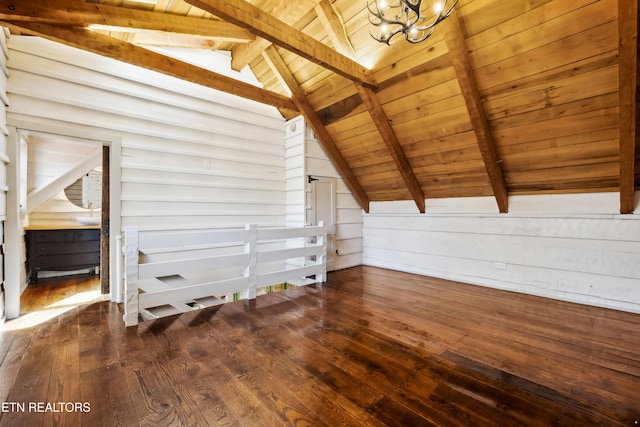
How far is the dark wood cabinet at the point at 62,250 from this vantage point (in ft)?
13.7

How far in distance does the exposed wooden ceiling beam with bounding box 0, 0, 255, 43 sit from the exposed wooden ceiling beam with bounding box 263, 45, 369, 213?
0.75 metres

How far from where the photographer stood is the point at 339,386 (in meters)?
1.80

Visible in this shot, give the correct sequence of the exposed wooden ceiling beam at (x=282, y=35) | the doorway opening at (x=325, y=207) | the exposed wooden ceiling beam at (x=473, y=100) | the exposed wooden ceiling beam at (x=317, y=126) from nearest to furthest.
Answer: the exposed wooden ceiling beam at (x=282, y=35) → the exposed wooden ceiling beam at (x=473, y=100) → the exposed wooden ceiling beam at (x=317, y=126) → the doorway opening at (x=325, y=207)

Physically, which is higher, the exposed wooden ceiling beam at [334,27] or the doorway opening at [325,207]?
the exposed wooden ceiling beam at [334,27]

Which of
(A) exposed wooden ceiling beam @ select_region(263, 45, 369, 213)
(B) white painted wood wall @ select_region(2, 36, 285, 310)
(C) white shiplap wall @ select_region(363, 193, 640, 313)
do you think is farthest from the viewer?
(A) exposed wooden ceiling beam @ select_region(263, 45, 369, 213)

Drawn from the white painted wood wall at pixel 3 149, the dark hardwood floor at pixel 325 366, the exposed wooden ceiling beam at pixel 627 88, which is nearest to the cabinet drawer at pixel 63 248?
the dark hardwood floor at pixel 325 366

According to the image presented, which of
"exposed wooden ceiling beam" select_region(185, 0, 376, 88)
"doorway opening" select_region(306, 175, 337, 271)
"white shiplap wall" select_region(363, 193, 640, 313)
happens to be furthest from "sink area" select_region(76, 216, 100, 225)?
"white shiplap wall" select_region(363, 193, 640, 313)

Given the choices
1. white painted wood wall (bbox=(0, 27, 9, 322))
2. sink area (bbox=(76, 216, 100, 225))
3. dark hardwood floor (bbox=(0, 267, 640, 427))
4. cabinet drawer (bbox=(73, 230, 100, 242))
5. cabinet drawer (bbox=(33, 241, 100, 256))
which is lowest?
dark hardwood floor (bbox=(0, 267, 640, 427))

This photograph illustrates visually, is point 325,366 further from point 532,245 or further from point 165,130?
point 165,130

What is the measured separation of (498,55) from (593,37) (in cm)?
68

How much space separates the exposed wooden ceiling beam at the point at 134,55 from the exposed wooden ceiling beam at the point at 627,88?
373cm

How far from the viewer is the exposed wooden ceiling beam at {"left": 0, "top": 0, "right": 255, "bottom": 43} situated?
2338 millimetres

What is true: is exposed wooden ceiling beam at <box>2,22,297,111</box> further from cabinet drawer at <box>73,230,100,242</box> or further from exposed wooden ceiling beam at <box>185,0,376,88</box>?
cabinet drawer at <box>73,230,100,242</box>

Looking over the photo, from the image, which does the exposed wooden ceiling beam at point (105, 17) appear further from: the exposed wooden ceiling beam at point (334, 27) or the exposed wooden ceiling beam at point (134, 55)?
the exposed wooden ceiling beam at point (334, 27)
